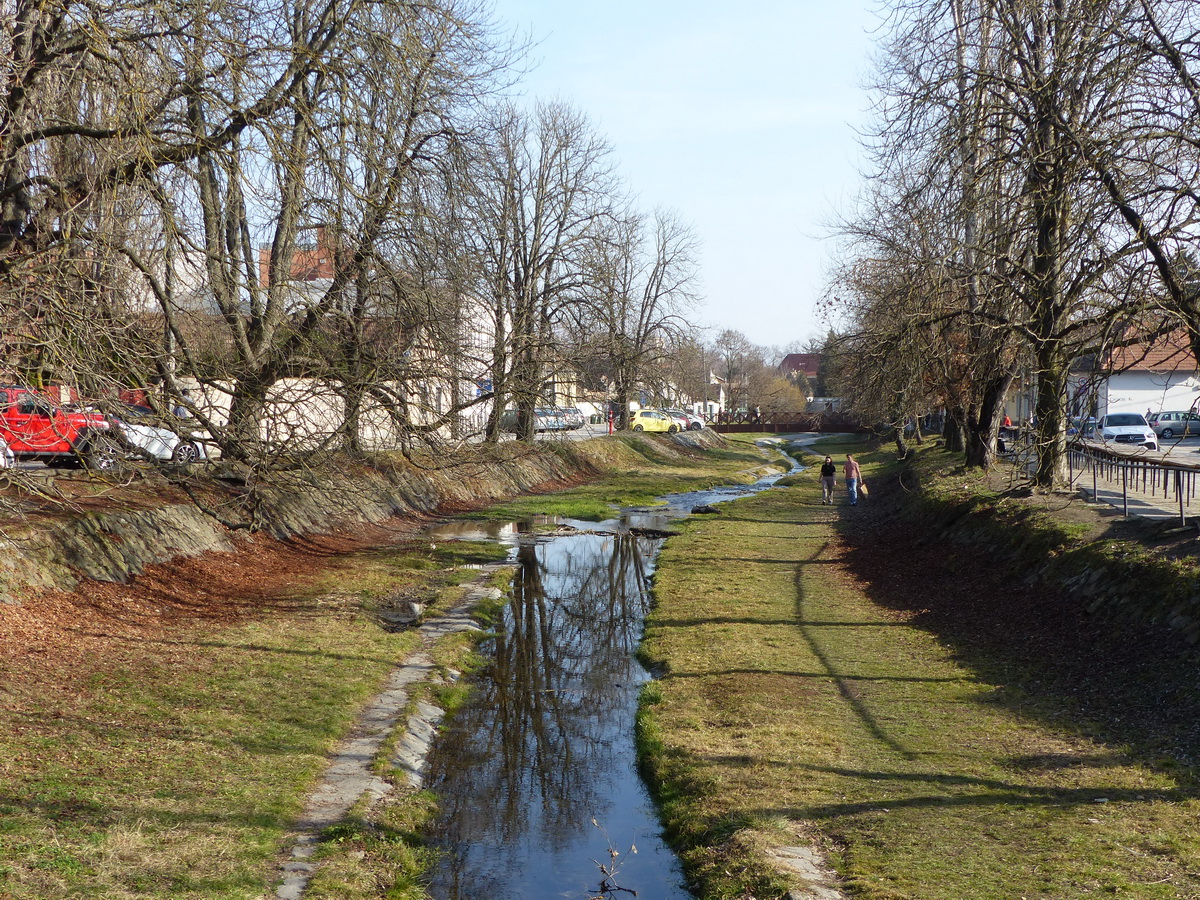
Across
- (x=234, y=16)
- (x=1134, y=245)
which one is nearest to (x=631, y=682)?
(x=1134, y=245)

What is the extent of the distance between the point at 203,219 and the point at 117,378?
5.13 meters

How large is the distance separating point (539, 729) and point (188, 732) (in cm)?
330

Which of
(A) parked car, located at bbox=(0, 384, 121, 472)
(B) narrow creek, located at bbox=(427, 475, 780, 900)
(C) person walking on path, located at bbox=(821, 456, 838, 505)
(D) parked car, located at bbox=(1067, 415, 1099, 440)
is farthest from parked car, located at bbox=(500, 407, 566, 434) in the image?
(A) parked car, located at bbox=(0, 384, 121, 472)

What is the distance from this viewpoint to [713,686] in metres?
10.3

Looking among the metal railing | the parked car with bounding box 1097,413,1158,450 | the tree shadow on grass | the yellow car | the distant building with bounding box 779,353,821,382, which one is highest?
the distant building with bounding box 779,353,821,382

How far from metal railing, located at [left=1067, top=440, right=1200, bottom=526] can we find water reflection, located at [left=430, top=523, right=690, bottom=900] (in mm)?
6233

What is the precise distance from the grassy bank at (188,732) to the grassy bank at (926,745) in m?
2.50

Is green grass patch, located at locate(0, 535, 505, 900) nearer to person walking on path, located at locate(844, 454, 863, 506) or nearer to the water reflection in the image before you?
the water reflection

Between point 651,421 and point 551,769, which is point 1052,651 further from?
point 651,421

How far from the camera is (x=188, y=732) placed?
A: 26.0 ft

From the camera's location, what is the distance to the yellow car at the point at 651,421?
6269 centimetres

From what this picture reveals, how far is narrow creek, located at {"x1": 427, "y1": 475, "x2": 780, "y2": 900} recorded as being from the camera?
6621 mm

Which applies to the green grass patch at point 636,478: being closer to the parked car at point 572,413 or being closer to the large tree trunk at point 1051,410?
the parked car at point 572,413

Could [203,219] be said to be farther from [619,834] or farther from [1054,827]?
[1054,827]
